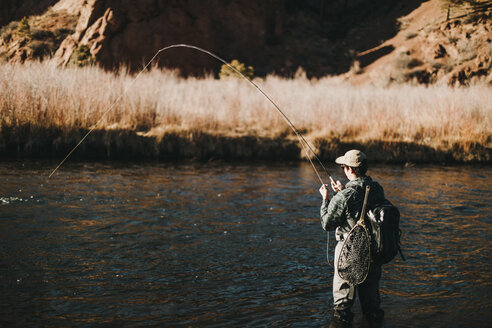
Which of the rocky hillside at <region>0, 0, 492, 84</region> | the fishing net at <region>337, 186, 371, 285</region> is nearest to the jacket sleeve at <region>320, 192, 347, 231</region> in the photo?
the fishing net at <region>337, 186, 371, 285</region>

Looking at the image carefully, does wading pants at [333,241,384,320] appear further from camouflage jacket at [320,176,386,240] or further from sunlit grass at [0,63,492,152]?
sunlit grass at [0,63,492,152]

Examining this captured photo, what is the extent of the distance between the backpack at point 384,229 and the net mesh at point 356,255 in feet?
0.22

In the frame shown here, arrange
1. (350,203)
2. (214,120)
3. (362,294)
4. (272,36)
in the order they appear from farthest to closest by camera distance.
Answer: (272,36), (214,120), (362,294), (350,203)

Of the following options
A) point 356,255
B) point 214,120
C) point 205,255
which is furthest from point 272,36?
point 356,255

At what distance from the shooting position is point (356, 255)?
13.8ft

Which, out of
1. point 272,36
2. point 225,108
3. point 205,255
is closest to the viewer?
point 205,255

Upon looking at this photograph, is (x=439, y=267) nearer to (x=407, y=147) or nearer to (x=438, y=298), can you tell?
(x=438, y=298)

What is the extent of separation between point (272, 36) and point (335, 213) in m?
Result: 35.3

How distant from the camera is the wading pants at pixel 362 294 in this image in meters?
4.37

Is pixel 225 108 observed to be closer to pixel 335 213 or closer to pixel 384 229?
pixel 335 213

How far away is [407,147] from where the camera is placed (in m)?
15.5

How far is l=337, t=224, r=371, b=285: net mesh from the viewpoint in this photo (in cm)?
417

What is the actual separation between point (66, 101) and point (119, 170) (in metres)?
3.06

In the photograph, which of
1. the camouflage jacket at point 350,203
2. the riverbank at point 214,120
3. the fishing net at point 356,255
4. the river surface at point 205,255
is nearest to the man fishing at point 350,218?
the camouflage jacket at point 350,203
